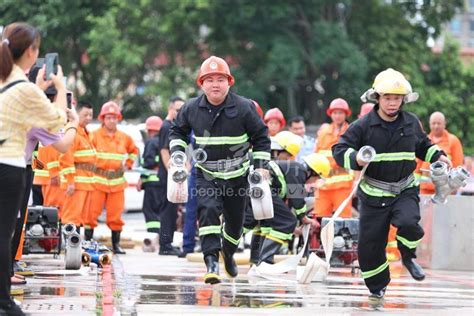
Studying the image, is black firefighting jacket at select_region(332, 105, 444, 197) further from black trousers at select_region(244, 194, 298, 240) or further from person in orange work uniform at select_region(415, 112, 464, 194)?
A: person in orange work uniform at select_region(415, 112, 464, 194)

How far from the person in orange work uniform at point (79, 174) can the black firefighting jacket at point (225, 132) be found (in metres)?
4.83

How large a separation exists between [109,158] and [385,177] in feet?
22.1

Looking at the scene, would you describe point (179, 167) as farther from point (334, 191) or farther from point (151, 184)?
point (151, 184)

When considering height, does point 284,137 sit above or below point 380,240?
above

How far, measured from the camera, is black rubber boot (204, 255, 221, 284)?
12.2 meters

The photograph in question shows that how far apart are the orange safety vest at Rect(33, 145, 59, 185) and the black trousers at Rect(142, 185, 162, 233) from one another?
240 cm

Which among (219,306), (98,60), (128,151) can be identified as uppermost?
(98,60)

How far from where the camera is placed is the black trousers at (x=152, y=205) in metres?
19.6

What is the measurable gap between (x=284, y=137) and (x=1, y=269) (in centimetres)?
724

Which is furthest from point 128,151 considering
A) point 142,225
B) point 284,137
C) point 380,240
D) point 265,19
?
point 265,19

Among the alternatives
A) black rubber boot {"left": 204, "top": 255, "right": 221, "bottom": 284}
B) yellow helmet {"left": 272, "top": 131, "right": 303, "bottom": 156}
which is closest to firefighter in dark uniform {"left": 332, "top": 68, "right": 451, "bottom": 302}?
black rubber boot {"left": 204, "top": 255, "right": 221, "bottom": 284}

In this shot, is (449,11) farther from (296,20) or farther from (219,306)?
A: (219,306)

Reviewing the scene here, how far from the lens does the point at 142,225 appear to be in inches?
1081

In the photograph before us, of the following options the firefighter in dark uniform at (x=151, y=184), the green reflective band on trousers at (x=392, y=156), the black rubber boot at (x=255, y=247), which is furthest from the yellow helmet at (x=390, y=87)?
the firefighter in dark uniform at (x=151, y=184)
